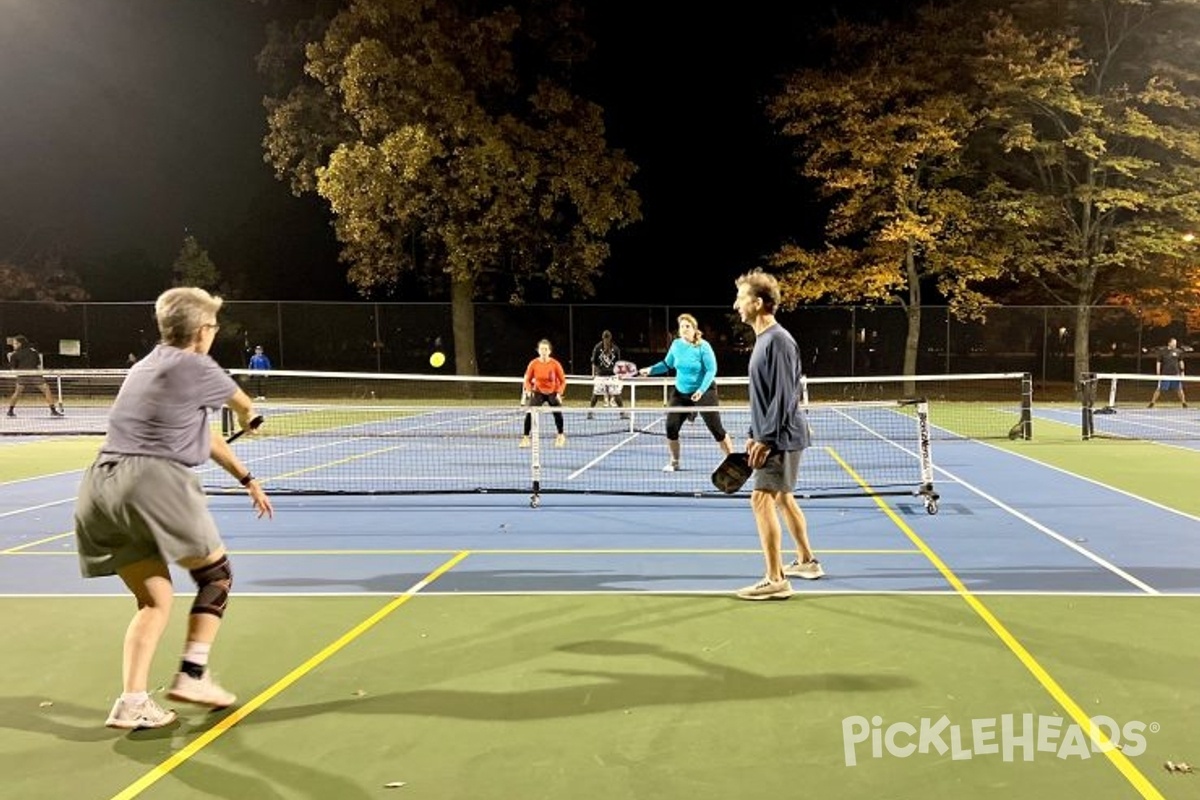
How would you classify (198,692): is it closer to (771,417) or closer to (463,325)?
(771,417)

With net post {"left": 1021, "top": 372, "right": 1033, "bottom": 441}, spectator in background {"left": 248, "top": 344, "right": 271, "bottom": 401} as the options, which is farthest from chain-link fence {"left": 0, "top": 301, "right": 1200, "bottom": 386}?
net post {"left": 1021, "top": 372, "right": 1033, "bottom": 441}

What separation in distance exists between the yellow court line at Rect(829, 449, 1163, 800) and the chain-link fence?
87.2ft

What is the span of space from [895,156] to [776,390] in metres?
25.3

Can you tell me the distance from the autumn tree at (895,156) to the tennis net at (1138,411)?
229 inches

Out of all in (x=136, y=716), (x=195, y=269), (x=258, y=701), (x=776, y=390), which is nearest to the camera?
(x=136, y=716)

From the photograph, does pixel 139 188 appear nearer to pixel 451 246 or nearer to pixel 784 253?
pixel 451 246

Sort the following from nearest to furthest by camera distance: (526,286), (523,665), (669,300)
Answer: (523,665) < (526,286) < (669,300)

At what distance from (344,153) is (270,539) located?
76.0ft

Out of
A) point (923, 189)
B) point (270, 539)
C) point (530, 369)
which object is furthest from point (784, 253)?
point (270, 539)

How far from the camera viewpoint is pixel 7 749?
4031mm

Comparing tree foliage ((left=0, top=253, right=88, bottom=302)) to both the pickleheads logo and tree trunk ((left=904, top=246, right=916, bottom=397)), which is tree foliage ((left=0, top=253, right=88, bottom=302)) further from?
the pickleheads logo

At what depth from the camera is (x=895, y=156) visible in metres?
28.8

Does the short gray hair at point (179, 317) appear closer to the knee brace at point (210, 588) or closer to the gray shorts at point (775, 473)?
the knee brace at point (210, 588)

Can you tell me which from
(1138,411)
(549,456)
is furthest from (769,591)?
(1138,411)
